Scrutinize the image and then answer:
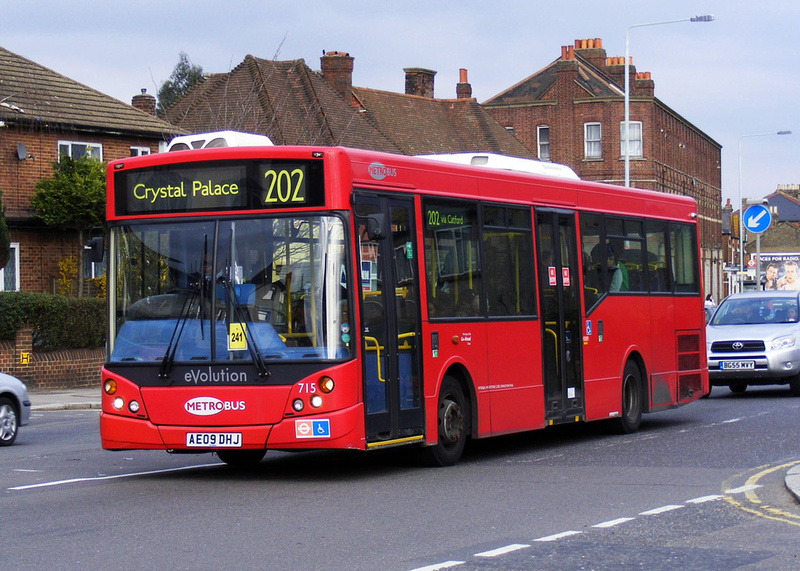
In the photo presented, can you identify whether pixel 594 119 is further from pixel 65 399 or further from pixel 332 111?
pixel 65 399

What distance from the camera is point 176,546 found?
8492 mm

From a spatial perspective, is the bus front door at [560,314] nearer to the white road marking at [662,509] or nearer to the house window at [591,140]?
the white road marking at [662,509]

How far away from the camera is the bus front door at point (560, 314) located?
49.4ft

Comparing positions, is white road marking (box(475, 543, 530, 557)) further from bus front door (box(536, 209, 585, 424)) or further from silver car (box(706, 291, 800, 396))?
silver car (box(706, 291, 800, 396))

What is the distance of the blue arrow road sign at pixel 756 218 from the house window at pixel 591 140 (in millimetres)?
42019

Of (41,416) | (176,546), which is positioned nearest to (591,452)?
(176,546)

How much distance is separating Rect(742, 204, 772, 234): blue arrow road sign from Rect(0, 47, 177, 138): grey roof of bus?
1601cm

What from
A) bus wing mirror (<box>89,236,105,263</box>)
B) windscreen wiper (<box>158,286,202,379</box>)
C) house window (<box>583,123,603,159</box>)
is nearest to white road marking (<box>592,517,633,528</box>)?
windscreen wiper (<box>158,286,202,379</box>)

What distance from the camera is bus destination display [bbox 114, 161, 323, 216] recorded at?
11617 millimetres

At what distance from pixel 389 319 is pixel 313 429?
1.39 m

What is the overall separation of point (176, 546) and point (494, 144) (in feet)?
189

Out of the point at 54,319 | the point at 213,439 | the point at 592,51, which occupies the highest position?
the point at 592,51

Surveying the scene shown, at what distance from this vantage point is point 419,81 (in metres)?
66.1

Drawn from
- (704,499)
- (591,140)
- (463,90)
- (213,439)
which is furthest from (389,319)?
(591,140)
